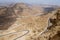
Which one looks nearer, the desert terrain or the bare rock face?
the desert terrain

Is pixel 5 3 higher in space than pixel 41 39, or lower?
higher

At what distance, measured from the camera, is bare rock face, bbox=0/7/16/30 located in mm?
5822

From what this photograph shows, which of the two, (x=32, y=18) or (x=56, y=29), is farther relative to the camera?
(x=32, y=18)

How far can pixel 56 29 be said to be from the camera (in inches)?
219

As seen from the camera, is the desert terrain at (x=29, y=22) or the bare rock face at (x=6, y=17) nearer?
the desert terrain at (x=29, y=22)

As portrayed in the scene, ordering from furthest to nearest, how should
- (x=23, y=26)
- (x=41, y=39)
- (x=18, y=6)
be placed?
1. (x=18, y=6)
2. (x=23, y=26)
3. (x=41, y=39)

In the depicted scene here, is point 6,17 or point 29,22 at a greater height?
point 6,17

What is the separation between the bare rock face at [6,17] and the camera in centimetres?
582

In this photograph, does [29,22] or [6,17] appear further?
[6,17]

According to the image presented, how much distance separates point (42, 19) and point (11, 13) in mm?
1107

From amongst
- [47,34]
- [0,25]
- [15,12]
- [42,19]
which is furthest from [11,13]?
[47,34]

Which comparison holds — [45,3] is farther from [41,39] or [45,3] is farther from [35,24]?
[41,39]

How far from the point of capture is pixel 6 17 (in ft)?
19.8

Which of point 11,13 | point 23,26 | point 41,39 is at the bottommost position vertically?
point 41,39
